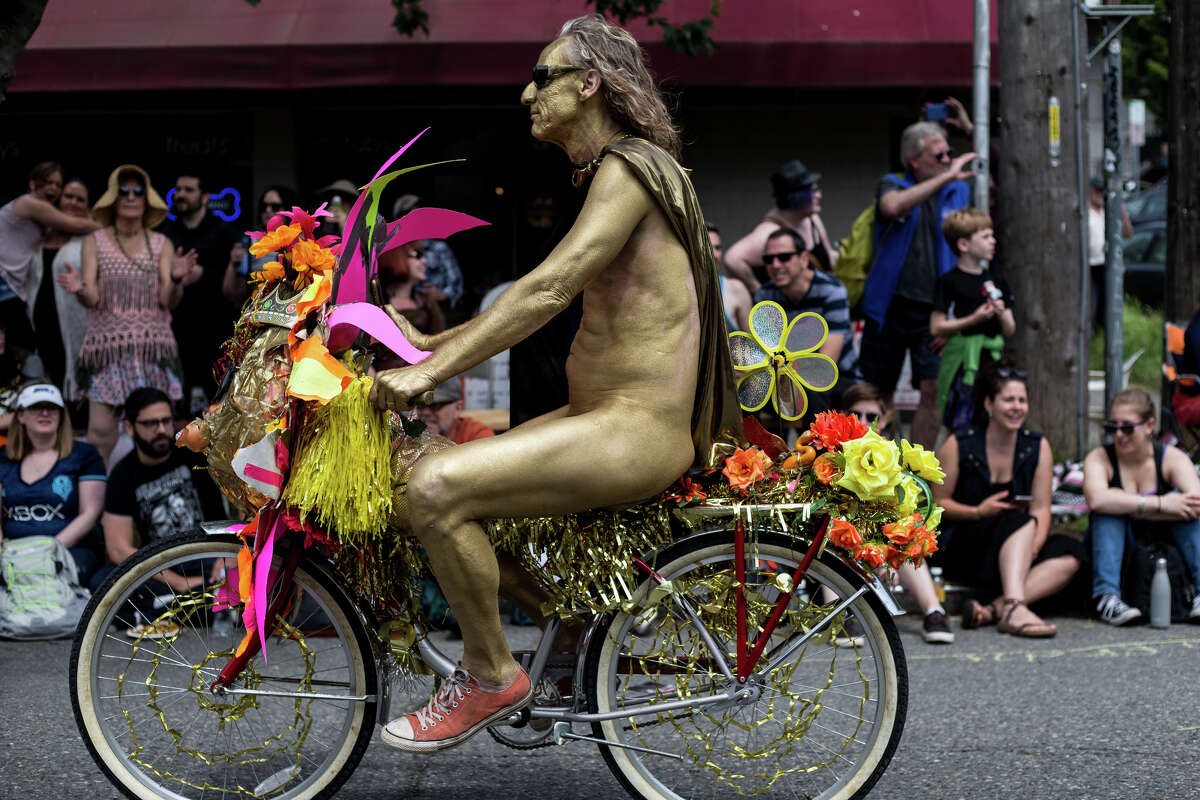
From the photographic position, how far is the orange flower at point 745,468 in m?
3.73

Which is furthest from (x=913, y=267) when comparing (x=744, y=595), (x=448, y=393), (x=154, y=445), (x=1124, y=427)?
(x=744, y=595)

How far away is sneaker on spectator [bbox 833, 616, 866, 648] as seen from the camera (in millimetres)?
3824

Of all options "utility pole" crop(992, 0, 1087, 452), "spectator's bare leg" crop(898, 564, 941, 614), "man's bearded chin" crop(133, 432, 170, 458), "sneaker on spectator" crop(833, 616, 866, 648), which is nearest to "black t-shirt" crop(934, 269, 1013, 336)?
"utility pole" crop(992, 0, 1087, 452)

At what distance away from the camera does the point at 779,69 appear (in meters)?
10.1

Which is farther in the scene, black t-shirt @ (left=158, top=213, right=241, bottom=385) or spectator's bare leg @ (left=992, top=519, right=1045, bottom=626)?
black t-shirt @ (left=158, top=213, right=241, bottom=385)

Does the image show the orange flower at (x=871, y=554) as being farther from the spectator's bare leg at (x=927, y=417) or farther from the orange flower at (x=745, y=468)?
the spectator's bare leg at (x=927, y=417)

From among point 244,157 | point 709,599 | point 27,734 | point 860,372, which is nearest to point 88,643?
point 27,734

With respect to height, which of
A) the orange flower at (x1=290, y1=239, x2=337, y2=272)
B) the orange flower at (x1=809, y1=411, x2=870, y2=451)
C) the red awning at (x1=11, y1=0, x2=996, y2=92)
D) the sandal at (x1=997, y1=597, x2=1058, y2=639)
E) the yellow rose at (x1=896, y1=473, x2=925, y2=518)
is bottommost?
the sandal at (x1=997, y1=597, x2=1058, y2=639)

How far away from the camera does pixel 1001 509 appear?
6.79 m

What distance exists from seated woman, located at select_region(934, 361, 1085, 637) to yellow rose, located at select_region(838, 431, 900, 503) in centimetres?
314

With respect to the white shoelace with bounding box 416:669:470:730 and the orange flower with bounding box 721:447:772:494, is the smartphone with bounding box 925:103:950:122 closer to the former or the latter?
the orange flower with bounding box 721:447:772:494

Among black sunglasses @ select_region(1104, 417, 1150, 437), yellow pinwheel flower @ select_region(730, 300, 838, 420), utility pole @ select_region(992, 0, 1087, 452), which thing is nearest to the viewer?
yellow pinwheel flower @ select_region(730, 300, 838, 420)

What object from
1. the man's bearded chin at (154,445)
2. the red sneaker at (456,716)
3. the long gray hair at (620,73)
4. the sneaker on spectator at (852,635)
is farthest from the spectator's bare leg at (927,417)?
the red sneaker at (456,716)

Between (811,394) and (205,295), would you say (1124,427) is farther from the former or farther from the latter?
(205,295)
